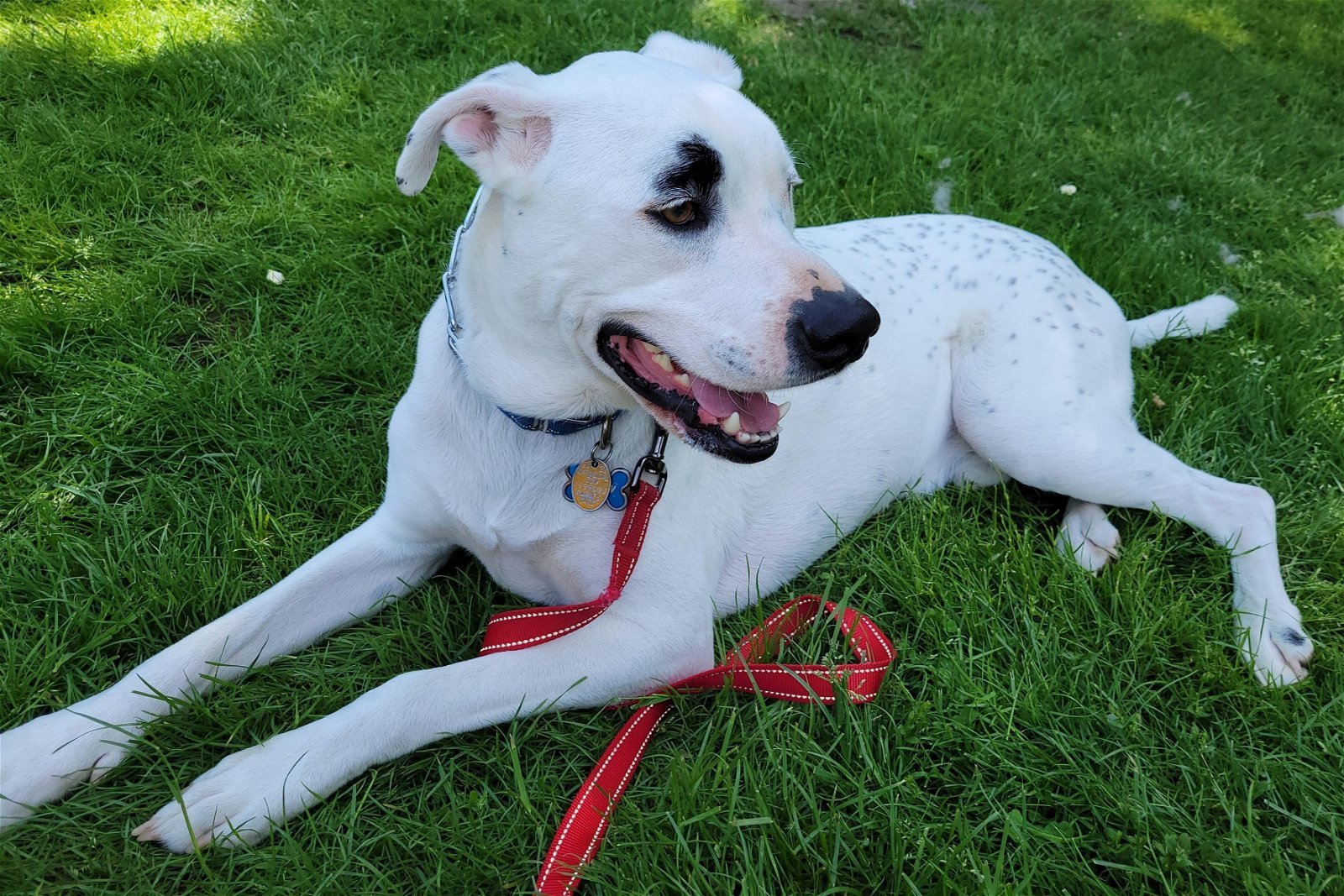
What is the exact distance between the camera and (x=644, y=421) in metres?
2.24

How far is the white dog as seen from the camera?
1.87m

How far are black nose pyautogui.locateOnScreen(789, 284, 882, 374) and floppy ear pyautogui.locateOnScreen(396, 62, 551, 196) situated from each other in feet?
2.32

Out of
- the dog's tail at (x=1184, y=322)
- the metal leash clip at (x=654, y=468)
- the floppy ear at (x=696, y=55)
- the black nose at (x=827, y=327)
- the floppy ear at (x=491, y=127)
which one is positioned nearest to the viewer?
the black nose at (x=827, y=327)

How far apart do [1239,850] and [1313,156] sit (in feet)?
18.6

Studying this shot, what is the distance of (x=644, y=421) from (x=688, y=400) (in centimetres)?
32

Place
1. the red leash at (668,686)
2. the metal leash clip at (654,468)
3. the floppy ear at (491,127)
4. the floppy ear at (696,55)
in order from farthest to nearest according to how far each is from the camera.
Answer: the floppy ear at (696,55) < the metal leash clip at (654,468) < the red leash at (668,686) < the floppy ear at (491,127)

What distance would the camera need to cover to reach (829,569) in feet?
8.98

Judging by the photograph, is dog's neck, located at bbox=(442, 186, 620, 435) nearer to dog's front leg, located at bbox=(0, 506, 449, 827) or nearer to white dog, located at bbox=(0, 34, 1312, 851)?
white dog, located at bbox=(0, 34, 1312, 851)

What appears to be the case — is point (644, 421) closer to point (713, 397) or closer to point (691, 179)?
point (713, 397)

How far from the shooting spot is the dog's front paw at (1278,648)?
7.72 ft

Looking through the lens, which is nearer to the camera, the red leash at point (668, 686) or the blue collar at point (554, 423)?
the red leash at point (668, 686)

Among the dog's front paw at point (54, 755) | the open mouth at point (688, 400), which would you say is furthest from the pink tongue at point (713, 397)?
the dog's front paw at point (54, 755)

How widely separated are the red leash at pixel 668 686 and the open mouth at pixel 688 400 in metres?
0.25

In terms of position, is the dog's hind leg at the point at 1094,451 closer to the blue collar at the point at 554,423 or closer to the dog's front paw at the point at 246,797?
the blue collar at the point at 554,423
